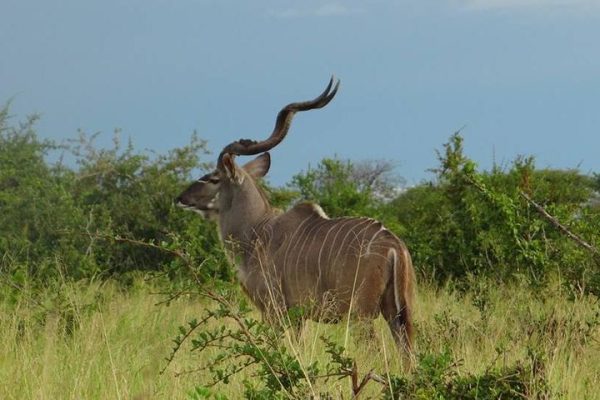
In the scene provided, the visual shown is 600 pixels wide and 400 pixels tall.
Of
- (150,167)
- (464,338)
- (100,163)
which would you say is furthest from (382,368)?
(100,163)

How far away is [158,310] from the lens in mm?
6645

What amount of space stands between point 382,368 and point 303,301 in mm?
1251

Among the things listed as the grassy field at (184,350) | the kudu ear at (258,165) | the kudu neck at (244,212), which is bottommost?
the grassy field at (184,350)

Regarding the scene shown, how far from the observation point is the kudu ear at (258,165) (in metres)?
7.77

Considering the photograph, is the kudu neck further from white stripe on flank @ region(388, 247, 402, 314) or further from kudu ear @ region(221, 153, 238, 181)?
white stripe on flank @ region(388, 247, 402, 314)

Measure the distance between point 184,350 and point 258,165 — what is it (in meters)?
2.90

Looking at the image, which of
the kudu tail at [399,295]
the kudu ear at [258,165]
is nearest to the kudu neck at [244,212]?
the kudu ear at [258,165]

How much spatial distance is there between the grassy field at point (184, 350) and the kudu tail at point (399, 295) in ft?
0.35

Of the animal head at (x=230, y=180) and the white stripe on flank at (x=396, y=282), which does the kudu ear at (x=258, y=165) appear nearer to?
the animal head at (x=230, y=180)

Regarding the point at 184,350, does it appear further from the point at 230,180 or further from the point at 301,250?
the point at 230,180

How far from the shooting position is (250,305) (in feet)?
23.4

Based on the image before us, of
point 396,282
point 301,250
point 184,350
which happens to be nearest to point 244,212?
point 301,250

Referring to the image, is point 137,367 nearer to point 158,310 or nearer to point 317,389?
point 317,389

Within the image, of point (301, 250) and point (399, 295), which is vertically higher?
point (301, 250)
